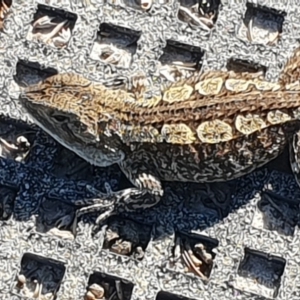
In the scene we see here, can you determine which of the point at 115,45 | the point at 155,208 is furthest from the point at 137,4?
the point at 155,208

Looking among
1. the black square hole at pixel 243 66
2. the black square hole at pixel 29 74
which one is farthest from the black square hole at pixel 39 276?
the black square hole at pixel 243 66

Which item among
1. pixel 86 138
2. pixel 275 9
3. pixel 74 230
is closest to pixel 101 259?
pixel 74 230

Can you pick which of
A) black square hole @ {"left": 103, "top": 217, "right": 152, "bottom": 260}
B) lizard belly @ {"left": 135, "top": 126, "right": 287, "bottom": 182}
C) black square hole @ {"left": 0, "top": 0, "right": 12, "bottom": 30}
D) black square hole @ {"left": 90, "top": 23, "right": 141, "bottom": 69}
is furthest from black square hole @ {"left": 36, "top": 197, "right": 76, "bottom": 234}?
black square hole @ {"left": 0, "top": 0, "right": 12, "bottom": 30}

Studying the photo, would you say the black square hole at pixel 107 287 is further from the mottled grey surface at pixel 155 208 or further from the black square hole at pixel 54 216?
the black square hole at pixel 54 216

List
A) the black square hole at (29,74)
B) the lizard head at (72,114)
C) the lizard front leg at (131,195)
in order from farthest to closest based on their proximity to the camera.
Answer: the black square hole at (29,74)
the lizard front leg at (131,195)
the lizard head at (72,114)

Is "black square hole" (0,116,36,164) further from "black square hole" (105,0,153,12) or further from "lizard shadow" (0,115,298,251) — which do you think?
"black square hole" (105,0,153,12)
